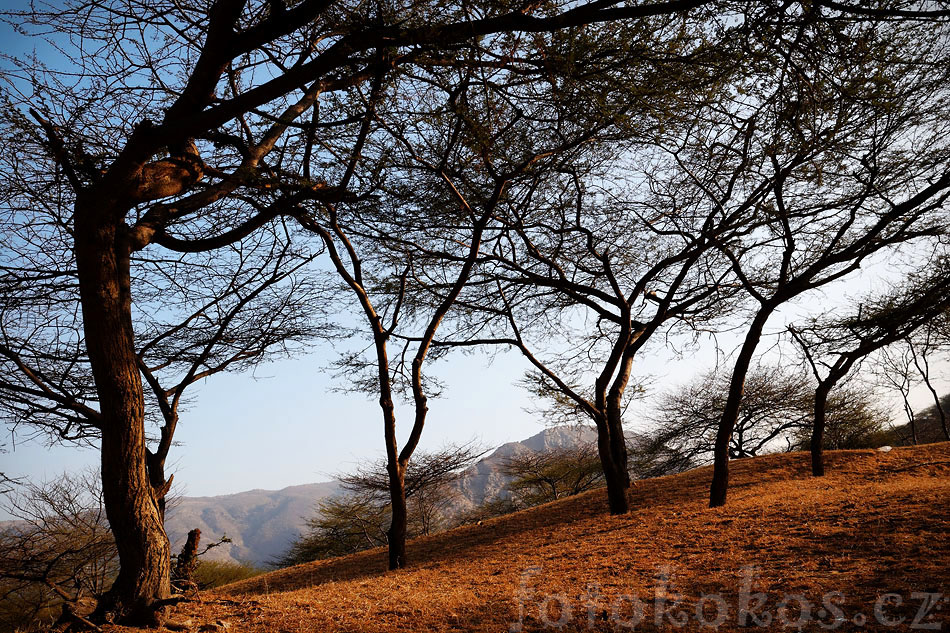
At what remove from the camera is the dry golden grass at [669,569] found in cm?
319

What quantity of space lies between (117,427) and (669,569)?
160 inches

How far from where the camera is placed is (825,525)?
4.85m

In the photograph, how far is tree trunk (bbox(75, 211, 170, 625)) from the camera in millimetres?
3354

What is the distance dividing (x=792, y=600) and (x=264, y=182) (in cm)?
455

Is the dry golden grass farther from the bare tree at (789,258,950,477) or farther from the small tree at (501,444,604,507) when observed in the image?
the small tree at (501,444,604,507)

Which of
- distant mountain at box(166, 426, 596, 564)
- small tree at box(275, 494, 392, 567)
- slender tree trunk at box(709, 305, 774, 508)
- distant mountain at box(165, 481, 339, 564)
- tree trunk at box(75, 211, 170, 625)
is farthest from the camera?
distant mountain at box(165, 481, 339, 564)

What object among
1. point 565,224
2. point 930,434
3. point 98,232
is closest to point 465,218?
point 565,224

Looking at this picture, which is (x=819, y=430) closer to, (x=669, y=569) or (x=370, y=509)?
(x=669, y=569)

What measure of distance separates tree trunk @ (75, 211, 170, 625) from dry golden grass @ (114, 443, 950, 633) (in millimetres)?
276

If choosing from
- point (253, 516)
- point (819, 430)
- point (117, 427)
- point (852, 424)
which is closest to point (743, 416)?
point (852, 424)

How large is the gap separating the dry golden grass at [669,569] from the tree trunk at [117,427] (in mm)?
276

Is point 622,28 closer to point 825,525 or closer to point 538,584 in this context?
point 538,584

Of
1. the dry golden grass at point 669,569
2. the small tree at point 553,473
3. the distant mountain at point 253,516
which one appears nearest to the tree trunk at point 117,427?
the dry golden grass at point 669,569

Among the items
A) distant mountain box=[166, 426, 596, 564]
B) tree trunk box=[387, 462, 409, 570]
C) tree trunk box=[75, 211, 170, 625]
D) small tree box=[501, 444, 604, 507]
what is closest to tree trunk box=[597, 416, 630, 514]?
tree trunk box=[387, 462, 409, 570]
